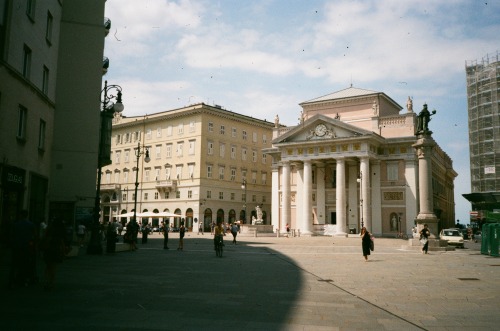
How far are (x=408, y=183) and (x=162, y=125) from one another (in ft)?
133

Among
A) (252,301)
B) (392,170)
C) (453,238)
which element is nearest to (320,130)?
→ (392,170)

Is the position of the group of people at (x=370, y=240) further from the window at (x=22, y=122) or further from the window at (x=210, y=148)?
the window at (x=210, y=148)

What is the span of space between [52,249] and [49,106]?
1580 centimetres

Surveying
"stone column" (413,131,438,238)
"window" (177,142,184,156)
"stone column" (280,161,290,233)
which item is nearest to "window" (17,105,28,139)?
"stone column" (413,131,438,238)

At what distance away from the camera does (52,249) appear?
11.1 meters

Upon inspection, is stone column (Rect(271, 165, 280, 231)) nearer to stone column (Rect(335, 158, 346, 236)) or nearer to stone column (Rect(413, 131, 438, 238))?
stone column (Rect(335, 158, 346, 236))

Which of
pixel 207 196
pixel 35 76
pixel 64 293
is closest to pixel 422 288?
pixel 64 293

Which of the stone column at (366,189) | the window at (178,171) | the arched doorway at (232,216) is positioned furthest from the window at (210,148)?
the stone column at (366,189)

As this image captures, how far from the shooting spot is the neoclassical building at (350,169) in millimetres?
56531

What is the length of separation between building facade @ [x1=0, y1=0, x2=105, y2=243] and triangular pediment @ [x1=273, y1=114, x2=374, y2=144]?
3404 centimetres

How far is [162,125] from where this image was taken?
76.7 m

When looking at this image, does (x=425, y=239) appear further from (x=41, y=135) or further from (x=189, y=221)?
(x=189, y=221)

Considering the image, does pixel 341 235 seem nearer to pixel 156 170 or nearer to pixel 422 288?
pixel 156 170

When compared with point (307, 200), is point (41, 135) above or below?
above
